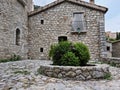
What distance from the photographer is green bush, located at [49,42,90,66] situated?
21.2 ft

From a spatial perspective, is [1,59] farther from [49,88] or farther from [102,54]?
[102,54]

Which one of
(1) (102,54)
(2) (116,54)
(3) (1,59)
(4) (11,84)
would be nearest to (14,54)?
(3) (1,59)

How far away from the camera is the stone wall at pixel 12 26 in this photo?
411 inches

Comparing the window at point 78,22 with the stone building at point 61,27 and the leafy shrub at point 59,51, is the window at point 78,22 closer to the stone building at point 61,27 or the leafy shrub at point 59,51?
the stone building at point 61,27

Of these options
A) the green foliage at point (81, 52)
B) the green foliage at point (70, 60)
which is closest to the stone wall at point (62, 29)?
the green foliage at point (81, 52)

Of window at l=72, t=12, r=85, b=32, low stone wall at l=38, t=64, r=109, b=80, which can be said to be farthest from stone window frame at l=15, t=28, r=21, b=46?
low stone wall at l=38, t=64, r=109, b=80

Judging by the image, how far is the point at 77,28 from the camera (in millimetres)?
14492

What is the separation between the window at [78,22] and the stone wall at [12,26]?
12.7ft

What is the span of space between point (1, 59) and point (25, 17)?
17.4ft

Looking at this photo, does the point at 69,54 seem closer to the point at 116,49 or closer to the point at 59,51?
the point at 59,51

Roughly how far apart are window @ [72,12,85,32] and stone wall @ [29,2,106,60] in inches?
10.0

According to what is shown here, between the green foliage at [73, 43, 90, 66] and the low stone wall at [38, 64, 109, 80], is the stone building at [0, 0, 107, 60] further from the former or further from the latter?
the low stone wall at [38, 64, 109, 80]

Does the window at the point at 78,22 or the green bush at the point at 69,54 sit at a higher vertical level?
the window at the point at 78,22

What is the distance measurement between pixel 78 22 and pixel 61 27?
1.41m
